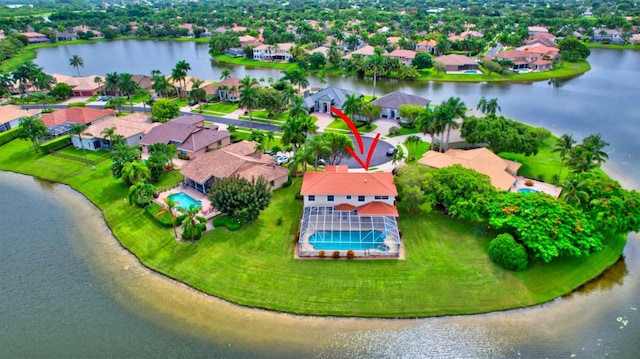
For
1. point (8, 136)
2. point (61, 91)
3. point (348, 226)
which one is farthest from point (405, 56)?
point (8, 136)

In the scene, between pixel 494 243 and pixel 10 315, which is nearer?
pixel 10 315

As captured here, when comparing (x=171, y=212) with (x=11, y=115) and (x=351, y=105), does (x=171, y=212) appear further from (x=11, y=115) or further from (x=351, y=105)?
(x=11, y=115)

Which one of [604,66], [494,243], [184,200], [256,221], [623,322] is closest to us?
[623,322]

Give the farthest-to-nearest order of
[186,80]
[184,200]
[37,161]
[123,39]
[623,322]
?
[123,39] < [186,80] < [37,161] < [184,200] < [623,322]

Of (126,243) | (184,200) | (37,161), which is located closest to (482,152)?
(184,200)

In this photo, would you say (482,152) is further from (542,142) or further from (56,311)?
(56,311)

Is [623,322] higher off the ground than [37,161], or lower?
lower

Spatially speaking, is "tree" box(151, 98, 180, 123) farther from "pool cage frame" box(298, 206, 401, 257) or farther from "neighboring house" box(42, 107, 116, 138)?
"pool cage frame" box(298, 206, 401, 257)
